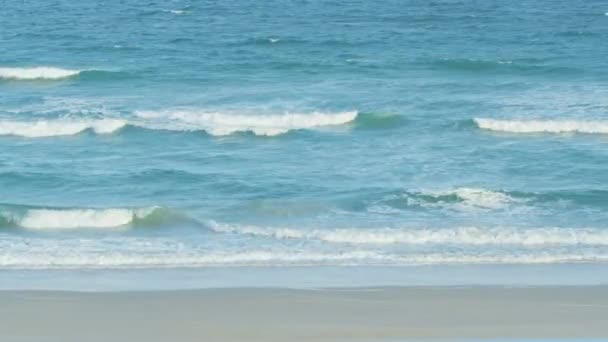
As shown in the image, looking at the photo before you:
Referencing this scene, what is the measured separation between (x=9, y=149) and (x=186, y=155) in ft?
9.64

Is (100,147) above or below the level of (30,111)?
below

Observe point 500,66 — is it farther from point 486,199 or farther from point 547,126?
point 486,199

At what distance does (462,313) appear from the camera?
510 inches

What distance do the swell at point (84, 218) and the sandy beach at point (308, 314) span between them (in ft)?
11.6

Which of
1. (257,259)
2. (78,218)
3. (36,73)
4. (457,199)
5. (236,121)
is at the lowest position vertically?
(257,259)

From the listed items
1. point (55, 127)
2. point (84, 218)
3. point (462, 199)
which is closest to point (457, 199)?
point (462, 199)

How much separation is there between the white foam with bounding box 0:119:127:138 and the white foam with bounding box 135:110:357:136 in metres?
0.61

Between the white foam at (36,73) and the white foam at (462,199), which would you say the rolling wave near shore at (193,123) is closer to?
the white foam at (36,73)

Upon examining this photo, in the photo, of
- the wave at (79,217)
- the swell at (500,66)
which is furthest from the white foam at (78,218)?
the swell at (500,66)

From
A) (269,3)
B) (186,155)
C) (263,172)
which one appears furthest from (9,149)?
(269,3)

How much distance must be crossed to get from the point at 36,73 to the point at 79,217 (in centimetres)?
1226

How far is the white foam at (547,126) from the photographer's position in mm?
22844

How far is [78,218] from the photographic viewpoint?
17391mm

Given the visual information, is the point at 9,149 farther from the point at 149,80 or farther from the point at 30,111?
the point at 149,80
